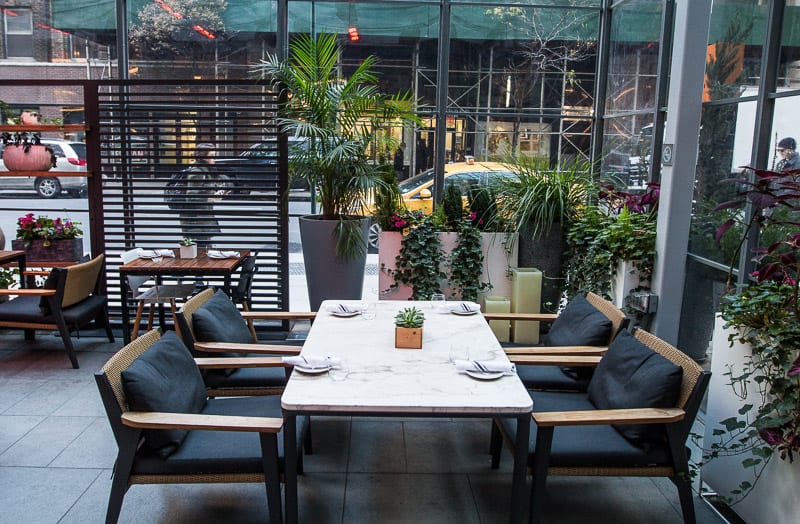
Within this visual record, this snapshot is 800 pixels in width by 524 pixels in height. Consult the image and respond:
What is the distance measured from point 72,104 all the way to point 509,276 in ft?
14.3

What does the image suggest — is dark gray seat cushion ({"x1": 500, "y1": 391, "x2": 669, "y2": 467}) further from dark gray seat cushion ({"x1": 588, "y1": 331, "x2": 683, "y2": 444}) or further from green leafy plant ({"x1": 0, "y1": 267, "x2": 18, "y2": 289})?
green leafy plant ({"x1": 0, "y1": 267, "x2": 18, "y2": 289})

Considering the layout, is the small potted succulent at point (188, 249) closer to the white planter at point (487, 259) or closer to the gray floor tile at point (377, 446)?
the white planter at point (487, 259)

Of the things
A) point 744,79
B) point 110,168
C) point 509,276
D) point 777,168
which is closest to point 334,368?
point 777,168

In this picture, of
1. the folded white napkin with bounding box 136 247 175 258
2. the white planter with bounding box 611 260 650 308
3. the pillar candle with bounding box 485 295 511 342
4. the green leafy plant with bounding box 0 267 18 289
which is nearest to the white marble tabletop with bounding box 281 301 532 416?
the white planter with bounding box 611 260 650 308

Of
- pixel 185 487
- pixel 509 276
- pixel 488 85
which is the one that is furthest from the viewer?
pixel 488 85

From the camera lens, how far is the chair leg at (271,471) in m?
2.88

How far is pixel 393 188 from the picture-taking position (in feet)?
21.1

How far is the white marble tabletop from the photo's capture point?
8.98ft

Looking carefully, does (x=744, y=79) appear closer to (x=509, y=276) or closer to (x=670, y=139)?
(x=670, y=139)

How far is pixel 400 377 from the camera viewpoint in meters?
3.05

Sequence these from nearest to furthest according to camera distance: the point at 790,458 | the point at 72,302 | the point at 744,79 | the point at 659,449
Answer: the point at 790,458 → the point at 659,449 → the point at 744,79 → the point at 72,302

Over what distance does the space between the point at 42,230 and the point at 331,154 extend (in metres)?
2.72

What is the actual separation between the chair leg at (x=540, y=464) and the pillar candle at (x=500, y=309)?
2950 mm

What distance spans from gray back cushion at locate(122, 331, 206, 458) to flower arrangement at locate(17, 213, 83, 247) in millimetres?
3559
